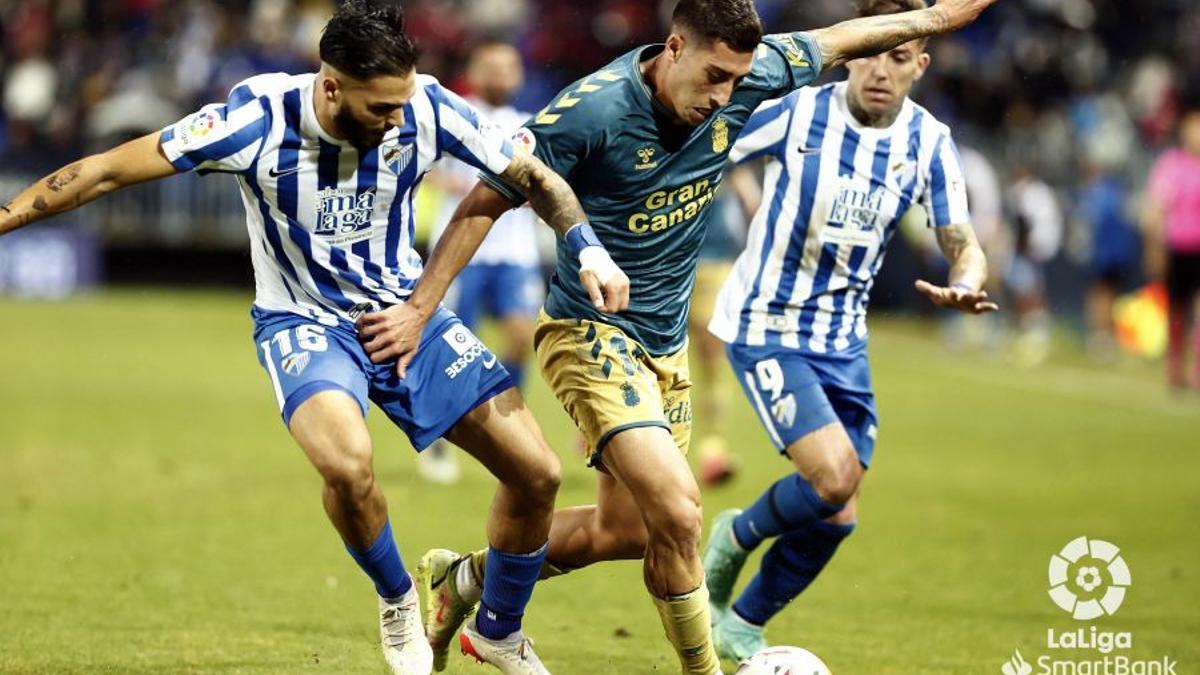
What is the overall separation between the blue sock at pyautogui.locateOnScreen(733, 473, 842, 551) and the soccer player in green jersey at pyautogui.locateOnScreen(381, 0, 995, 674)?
2.41ft

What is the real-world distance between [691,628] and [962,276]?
72.8 inches

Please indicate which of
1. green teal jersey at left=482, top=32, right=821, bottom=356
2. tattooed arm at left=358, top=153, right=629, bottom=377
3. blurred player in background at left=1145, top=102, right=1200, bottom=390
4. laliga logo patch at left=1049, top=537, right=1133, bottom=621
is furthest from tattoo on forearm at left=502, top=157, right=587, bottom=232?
blurred player in background at left=1145, top=102, right=1200, bottom=390

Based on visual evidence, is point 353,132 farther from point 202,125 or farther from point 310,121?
point 202,125

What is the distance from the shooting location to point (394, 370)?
5984 millimetres

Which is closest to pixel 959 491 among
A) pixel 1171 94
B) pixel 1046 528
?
pixel 1046 528

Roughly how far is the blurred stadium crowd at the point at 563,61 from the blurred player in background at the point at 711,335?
407 inches

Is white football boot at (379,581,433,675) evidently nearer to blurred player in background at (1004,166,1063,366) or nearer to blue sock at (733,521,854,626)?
blue sock at (733,521,854,626)

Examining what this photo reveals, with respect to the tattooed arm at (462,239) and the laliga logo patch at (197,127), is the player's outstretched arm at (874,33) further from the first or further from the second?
the laliga logo patch at (197,127)

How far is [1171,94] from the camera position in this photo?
2525 cm

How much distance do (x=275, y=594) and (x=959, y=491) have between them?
17.1 ft

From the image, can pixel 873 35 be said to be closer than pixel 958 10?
Yes

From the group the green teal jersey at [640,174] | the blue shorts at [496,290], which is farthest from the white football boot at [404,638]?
the blue shorts at [496,290]

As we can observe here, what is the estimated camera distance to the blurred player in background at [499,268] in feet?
36.9

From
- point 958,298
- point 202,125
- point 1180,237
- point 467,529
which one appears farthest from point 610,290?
point 1180,237
